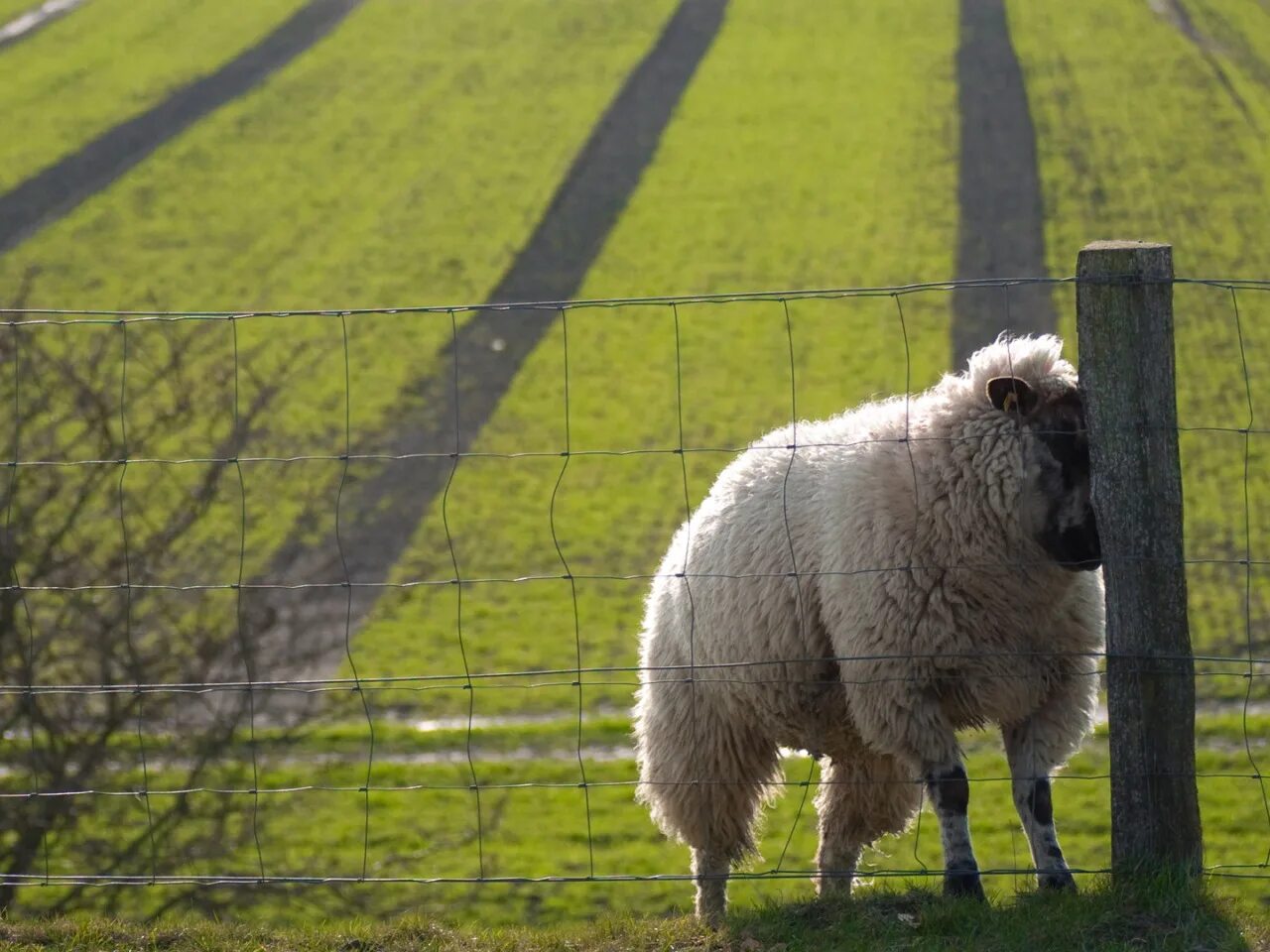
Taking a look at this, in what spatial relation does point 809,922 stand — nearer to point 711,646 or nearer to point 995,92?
point 711,646

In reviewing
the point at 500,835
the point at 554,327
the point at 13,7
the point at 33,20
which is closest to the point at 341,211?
the point at 554,327

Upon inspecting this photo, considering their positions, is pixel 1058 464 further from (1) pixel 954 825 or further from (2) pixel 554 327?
(2) pixel 554 327

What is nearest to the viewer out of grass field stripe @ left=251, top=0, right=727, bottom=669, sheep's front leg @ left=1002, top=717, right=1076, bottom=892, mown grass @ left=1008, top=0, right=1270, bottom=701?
sheep's front leg @ left=1002, top=717, right=1076, bottom=892

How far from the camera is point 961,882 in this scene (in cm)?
520

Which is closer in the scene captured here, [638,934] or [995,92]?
[638,934]

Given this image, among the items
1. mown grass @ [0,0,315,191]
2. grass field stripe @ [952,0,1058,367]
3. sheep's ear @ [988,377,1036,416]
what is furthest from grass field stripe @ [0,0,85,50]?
sheep's ear @ [988,377,1036,416]

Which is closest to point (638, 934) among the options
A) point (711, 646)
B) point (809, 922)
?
point (809, 922)

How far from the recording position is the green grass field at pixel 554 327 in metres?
13.0

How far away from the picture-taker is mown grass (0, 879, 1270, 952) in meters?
4.62

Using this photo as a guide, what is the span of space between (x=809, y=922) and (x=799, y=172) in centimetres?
3229

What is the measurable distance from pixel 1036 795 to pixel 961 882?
0.58 m

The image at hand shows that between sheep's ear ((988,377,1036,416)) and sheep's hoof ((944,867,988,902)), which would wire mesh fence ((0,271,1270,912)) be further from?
sheep's ear ((988,377,1036,416))

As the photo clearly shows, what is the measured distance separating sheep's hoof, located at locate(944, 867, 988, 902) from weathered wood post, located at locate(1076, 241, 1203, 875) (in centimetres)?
51

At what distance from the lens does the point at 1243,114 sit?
117 ft
